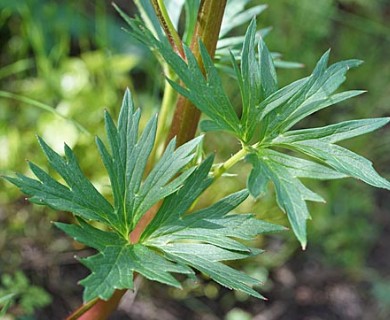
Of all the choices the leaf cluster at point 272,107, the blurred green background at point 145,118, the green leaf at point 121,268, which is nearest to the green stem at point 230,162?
the leaf cluster at point 272,107

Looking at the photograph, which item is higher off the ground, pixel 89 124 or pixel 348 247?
pixel 89 124

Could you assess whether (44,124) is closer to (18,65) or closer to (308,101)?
(18,65)

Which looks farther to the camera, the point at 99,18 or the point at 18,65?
the point at 99,18

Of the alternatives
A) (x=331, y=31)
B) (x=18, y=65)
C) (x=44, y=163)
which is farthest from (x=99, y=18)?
(x=331, y=31)

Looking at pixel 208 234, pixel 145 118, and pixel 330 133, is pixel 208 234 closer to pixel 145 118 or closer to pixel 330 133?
pixel 330 133

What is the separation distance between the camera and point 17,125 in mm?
2053

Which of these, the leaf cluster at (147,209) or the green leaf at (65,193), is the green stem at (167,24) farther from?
Result: the green leaf at (65,193)

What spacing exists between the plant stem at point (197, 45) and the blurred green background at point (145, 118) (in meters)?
0.67

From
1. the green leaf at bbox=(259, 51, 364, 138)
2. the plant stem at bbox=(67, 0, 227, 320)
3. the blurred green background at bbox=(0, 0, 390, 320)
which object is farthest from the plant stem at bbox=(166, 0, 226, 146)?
the blurred green background at bbox=(0, 0, 390, 320)

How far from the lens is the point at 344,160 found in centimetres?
85

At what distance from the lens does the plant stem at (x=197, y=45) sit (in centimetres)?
91

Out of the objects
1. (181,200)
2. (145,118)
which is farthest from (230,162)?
(145,118)

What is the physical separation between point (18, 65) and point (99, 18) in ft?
1.10

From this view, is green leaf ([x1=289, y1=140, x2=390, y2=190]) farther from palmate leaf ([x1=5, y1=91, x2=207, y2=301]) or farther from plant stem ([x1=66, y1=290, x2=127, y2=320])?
plant stem ([x1=66, y1=290, x2=127, y2=320])
